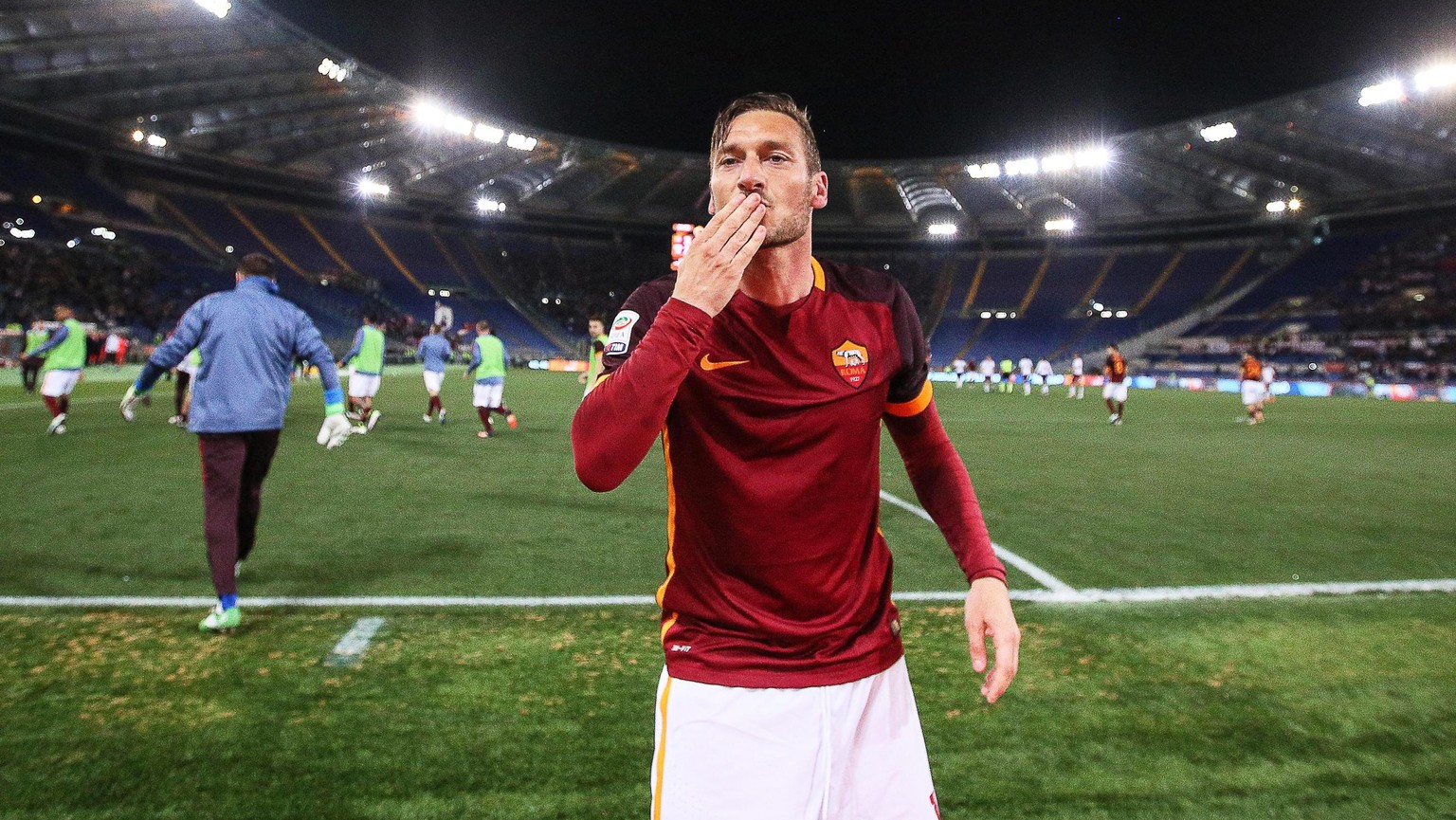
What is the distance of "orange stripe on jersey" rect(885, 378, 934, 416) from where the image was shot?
2068mm

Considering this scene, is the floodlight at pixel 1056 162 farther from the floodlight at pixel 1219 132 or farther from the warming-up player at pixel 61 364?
the warming-up player at pixel 61 364

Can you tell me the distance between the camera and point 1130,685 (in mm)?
3980

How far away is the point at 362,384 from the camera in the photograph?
1574 cm

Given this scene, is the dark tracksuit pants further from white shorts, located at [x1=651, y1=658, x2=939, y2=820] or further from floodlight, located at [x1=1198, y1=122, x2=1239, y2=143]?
floodlight, located at [x1=1198, y1=122, x2=1239, y2=143]

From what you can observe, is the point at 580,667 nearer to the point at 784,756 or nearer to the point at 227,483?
the point at 227,483

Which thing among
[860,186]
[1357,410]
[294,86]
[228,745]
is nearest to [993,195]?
[860,186]

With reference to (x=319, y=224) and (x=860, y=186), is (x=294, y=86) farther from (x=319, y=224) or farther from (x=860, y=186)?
(x=860, y=186)

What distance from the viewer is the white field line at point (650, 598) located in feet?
17.0

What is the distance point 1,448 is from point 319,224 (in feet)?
164

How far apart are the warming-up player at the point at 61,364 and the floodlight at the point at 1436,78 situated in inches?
1717

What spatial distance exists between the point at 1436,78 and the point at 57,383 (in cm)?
4501

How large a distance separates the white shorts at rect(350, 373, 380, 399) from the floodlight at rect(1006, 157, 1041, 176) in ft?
144

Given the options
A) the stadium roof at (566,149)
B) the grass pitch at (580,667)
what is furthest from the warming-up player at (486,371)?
the stadium roof at (566,149)

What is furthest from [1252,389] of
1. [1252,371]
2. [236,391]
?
[236,391]
